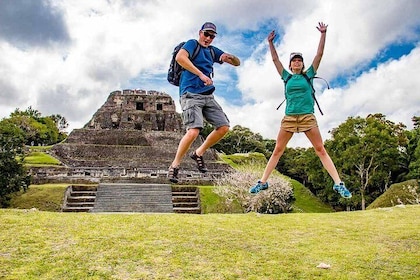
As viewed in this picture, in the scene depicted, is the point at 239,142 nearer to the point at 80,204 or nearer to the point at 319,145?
the point at 80,204

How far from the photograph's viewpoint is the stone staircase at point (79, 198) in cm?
2803

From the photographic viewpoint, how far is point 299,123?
497 centimetres

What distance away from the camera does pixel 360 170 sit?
36.1 m

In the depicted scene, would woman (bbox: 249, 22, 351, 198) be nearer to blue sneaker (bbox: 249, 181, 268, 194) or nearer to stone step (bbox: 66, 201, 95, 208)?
blue sneaker (bbox: 249, 181, 268, 194)

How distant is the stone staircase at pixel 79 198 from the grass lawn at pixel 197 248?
13.2 meters

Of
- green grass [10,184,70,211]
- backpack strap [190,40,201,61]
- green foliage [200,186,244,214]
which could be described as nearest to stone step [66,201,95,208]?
green grass [10,184,70,211]

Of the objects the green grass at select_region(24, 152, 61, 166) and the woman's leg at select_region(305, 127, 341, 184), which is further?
the green grass at select_region(24, 152, 61, 166)

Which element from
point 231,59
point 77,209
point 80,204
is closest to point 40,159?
point 80,204

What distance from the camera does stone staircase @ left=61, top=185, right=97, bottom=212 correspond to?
92.0 feet

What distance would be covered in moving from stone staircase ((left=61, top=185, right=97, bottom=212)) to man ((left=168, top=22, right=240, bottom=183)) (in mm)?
24528

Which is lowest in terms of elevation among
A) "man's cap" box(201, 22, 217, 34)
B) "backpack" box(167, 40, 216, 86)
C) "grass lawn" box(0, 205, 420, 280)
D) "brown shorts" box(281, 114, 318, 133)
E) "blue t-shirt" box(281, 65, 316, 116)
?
"grass lawn" box(0, 205, 420, 280)

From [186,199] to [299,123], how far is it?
27.4 meters

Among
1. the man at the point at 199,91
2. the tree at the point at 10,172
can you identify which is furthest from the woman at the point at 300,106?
the tree at the point at 10,172

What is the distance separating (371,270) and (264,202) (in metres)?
21.0
